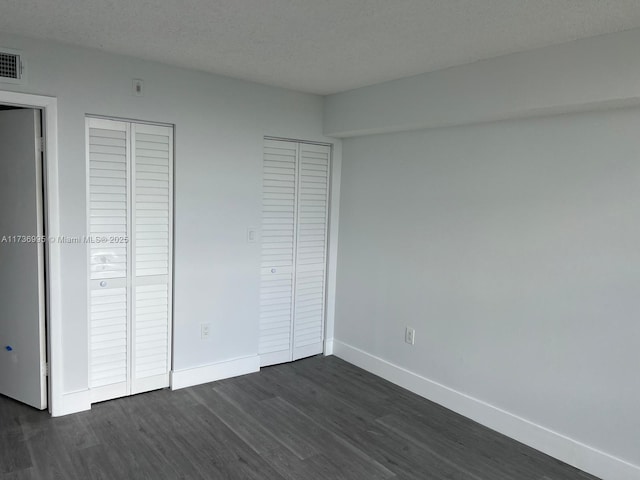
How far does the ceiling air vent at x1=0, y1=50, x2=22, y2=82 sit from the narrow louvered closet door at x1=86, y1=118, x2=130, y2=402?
469 mm

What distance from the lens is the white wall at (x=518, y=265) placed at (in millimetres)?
2580

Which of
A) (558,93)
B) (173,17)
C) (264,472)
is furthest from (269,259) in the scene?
(558,93)

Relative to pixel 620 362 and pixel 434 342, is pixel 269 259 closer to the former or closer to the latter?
pixel 434 342

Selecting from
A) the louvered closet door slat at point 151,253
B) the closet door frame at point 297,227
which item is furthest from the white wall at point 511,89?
the louvered closet door slat at point 151,253

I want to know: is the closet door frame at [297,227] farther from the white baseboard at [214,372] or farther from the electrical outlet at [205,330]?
the electrical outlet at [205,330]

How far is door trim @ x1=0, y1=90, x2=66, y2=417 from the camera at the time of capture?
2916 millimetres

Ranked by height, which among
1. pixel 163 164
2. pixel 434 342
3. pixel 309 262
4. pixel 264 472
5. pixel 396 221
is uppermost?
pixel 163 164

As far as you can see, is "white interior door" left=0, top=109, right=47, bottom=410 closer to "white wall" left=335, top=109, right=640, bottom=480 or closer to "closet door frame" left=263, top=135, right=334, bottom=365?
"closet door frame" left=263, top=135, right=334, bottom=365

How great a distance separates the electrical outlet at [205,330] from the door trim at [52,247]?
98cm

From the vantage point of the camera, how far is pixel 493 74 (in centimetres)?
289

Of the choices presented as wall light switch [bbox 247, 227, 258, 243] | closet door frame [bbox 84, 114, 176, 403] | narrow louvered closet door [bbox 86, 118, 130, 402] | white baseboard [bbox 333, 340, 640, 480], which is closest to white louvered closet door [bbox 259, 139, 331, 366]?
wall light switch [bbox 247, 227, 258, 243]

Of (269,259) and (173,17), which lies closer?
(173,17)

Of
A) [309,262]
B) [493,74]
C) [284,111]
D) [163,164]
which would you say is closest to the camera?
[493,74]

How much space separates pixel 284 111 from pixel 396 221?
132 cm
